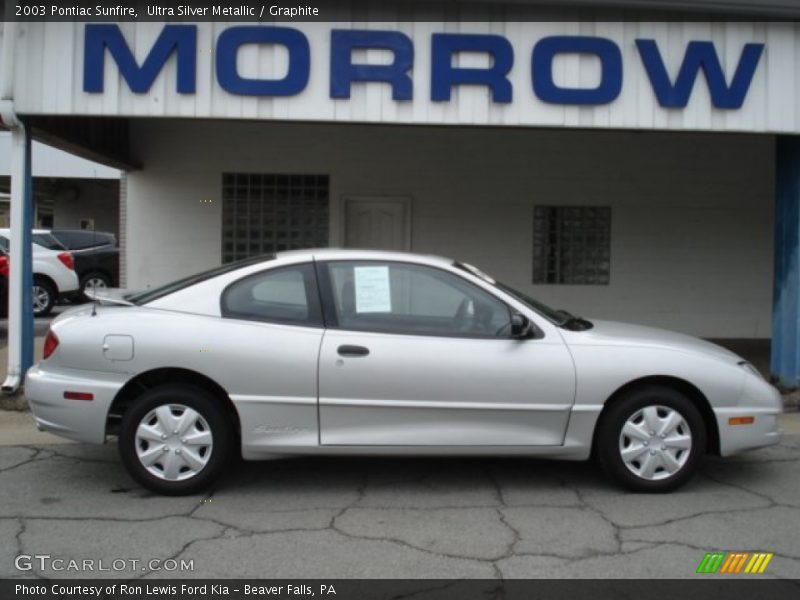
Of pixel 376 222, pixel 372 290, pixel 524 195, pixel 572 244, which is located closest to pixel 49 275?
pixel 376 222

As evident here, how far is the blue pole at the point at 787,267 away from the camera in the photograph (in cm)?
782

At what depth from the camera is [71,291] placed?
14273 mm

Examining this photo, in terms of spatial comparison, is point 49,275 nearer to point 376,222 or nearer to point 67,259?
point 67,259

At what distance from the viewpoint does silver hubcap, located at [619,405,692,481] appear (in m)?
4.90

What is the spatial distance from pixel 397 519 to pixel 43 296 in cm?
1127

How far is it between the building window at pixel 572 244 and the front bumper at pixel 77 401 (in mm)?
7373

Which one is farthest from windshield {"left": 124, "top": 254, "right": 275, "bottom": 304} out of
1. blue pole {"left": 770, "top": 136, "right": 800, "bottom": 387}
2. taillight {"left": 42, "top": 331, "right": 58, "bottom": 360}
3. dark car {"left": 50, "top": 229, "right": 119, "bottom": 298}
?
dark car {"left": 50, "top": 229, "right": 119, "bottom": 298}

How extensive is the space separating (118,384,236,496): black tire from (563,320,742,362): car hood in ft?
7.25

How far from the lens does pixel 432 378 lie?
4.77 meters

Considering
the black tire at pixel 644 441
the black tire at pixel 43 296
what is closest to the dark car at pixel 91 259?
the black tire at pixel 43 296

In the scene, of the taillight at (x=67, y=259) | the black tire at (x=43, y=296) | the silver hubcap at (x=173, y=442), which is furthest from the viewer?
the taillight at (x=67, y=259)

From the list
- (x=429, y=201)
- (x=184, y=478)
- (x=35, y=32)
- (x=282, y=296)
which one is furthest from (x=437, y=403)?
(x=429, y=201)

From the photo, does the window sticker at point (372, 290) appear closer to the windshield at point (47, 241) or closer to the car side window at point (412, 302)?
the car side window at point (412, 302)
